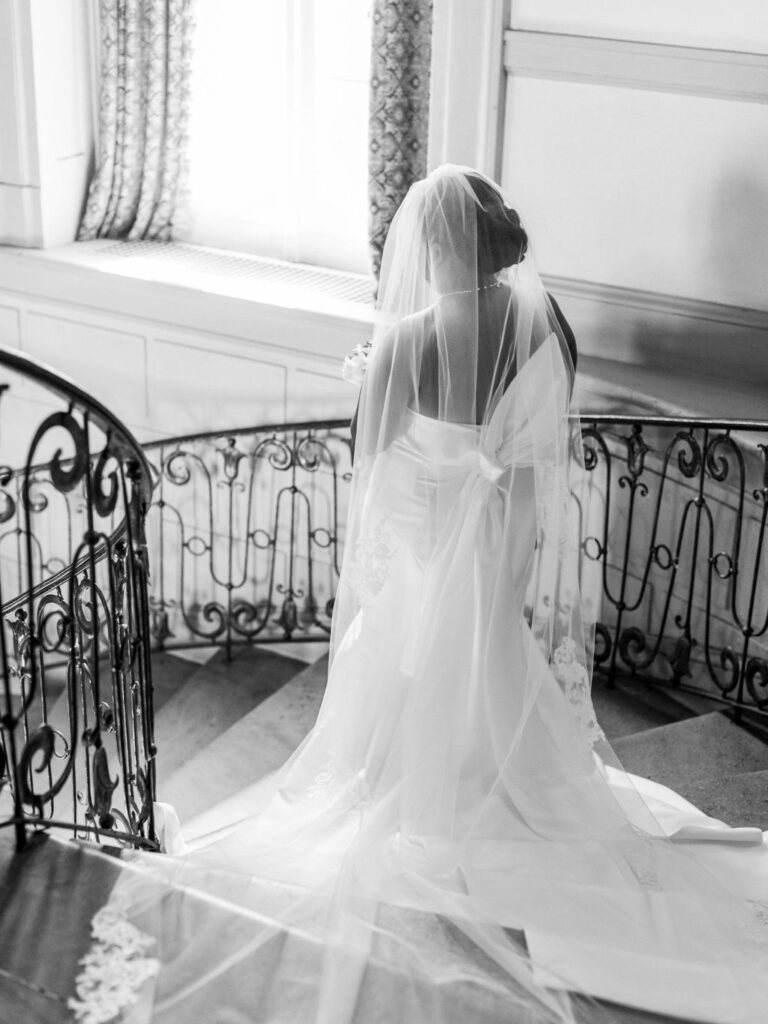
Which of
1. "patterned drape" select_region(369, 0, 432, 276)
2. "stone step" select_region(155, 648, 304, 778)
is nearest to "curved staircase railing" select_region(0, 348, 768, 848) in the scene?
"stone step" select_region(155, 648, 304, 778)

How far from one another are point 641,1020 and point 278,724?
8.07 ft

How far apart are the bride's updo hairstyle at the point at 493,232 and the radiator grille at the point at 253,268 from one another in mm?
2583

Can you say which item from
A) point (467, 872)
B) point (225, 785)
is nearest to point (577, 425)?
point (467, 872)

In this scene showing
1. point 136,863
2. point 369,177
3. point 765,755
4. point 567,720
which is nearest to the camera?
point 136,863

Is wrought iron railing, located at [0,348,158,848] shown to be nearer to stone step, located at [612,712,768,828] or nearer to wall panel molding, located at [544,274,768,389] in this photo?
stone step, located at [612,712,768,828]

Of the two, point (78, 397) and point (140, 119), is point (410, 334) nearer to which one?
point (78, 397)

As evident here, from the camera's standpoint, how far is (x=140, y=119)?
6059 mm

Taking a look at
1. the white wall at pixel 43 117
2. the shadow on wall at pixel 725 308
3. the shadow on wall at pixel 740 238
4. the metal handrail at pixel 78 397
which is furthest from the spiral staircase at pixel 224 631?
the white wall at pixel 43 117

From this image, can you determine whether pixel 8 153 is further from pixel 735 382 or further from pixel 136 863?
pixel 136 863

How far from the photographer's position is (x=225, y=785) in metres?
4.28

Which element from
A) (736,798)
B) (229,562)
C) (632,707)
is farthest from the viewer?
(229,562)

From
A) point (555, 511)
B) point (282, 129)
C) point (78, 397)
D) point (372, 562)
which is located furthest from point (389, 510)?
point (282, 129)

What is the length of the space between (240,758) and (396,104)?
2860 mm

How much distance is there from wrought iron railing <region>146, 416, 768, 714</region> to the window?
1189mm
